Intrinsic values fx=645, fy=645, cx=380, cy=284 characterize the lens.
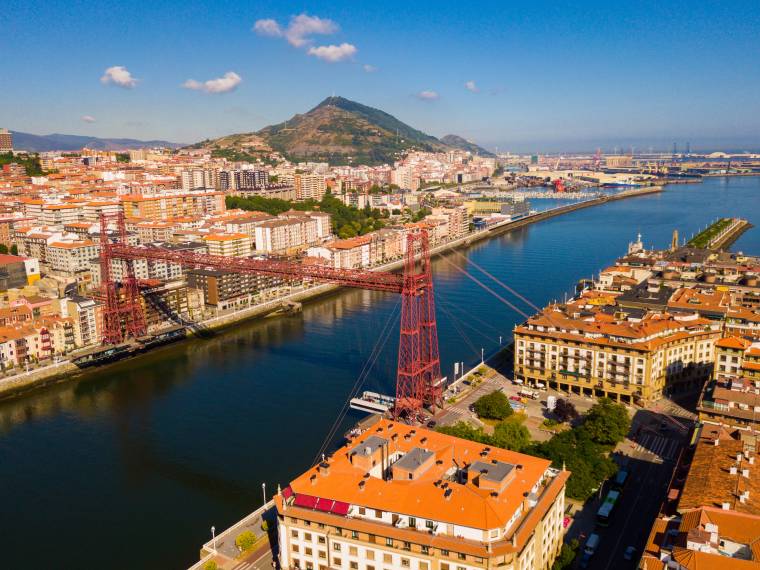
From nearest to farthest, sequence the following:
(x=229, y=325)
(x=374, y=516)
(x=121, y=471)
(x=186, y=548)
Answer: (x=374, y=516) < (x=186, y=548) < (x=121, y=471) < (x=229, y=325)

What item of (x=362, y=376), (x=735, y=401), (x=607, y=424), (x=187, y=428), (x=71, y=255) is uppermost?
(x=71, y=255)

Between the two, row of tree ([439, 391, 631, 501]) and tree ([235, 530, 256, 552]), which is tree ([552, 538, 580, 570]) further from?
tree ([235, 530, 256, 552])

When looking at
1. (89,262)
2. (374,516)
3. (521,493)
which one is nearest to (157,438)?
(374,516)

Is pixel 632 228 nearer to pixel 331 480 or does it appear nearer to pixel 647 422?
pixel 647 422

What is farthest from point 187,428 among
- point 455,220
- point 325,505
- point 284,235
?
point 455,220

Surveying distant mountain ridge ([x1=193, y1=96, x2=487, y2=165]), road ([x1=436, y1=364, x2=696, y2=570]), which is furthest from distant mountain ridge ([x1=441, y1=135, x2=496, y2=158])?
road ([x1=436, y1=364, x2=696, y2=570])

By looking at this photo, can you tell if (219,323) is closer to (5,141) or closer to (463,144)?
(5,141)
